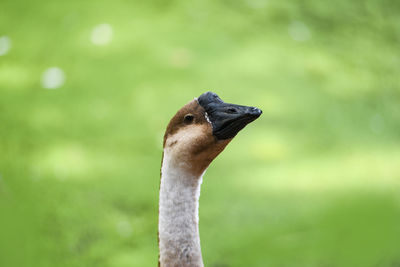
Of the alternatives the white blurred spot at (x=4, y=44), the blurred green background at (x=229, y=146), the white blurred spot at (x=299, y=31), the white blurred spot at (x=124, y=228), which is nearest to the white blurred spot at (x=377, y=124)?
the blurred green background at (x=229, y=146)

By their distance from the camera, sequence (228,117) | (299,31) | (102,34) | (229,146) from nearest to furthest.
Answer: (228,117) → (229,146) → (102,34) → (299,31)

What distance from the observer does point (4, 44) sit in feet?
10.9

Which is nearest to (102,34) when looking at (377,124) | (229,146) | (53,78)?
(53,78)

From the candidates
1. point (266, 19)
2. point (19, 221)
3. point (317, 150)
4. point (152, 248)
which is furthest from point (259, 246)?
point (266, 19)

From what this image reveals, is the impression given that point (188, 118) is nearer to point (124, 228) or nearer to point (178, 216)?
point (178, 216)

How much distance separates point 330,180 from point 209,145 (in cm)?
153

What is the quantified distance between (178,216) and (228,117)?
11.6 inches

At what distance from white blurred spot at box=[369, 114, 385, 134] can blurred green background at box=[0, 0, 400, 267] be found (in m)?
0.01

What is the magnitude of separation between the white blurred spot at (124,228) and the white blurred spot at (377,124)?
1.48 metres

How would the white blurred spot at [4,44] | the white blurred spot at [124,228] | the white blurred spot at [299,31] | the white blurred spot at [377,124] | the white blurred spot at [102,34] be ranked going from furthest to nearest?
the white blurred spot at [299,31], the white blurred spot at [102,34], the white blurred spot at [4,44], the white blurred spot at [377,124], the white blurred spot at [124,228]

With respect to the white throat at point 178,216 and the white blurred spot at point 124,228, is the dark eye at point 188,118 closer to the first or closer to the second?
the white throat at point 178,216

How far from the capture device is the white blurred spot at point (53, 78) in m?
3.11

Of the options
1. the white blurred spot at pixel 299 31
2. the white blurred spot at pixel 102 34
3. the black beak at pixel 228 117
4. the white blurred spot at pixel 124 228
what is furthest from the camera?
the white blurred spot at pixel 299 31

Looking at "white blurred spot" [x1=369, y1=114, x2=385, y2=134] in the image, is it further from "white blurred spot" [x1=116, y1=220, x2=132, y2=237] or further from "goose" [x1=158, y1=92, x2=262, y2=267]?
"goose" [x1=158, y1=92, x2=262, y2=267]
